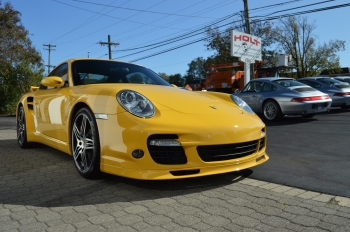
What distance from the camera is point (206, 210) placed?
8.25 feet

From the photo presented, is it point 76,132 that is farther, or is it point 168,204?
point 76,132

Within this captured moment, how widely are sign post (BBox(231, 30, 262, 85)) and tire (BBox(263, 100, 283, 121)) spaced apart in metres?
9.72

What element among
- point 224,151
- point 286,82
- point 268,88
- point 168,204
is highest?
point 286,82

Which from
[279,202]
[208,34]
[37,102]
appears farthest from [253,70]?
[208,34]

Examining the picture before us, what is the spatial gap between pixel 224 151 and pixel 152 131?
0.73 meters

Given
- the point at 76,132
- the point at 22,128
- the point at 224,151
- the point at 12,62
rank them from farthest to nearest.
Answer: the point at 12,62, the point at 22,128, the point at 76,132, the point at 224,151

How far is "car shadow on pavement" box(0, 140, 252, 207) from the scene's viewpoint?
2834 mm

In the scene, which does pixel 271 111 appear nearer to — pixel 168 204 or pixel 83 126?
pixel 83 126

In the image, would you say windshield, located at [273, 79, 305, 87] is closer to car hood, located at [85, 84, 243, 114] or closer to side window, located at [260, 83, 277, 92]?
side window, located at [260, 83, 277, 92]

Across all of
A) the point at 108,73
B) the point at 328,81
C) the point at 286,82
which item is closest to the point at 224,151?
Result: the point at 108,73

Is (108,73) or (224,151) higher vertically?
(108,73)

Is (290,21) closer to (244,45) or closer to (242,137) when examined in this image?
(244,45)

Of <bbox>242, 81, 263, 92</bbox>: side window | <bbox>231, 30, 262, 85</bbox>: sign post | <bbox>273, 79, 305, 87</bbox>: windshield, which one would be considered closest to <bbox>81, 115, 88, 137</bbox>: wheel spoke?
<bbox>273, 79, 305, 87</bbox>: windshield

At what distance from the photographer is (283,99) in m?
8.72
